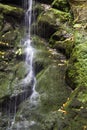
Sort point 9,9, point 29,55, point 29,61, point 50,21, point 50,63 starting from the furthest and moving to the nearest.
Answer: point 9,9 < point 50,21 < point 29,55 < point 29,61 < point 50,63

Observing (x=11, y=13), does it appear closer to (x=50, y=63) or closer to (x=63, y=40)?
(x=63, y=40)

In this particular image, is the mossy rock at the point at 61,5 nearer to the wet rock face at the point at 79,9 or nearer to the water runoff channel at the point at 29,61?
the wet rock face at the point at 79,9

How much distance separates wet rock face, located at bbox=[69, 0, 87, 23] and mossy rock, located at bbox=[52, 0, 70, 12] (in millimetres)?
246

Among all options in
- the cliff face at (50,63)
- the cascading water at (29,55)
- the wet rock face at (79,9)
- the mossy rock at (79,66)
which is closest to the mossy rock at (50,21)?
the cliff face at (50,63)

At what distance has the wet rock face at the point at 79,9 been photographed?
11.1 metres

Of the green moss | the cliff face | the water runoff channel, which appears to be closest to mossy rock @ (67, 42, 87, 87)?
the cliff face

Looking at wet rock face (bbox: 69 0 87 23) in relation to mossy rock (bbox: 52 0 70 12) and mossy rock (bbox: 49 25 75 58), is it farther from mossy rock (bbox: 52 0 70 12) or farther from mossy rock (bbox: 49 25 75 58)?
mossy rock (bbox: 49 25 75 58)

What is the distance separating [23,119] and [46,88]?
1373mm

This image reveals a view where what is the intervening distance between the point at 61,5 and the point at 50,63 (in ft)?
13.2

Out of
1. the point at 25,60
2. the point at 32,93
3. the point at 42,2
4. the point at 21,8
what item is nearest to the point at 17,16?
the point at 21,8

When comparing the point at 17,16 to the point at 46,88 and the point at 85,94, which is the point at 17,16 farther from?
the point at 85,94

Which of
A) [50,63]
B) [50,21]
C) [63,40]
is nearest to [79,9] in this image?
[50,21]

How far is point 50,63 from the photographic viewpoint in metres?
9.55

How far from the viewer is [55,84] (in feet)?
28.1
